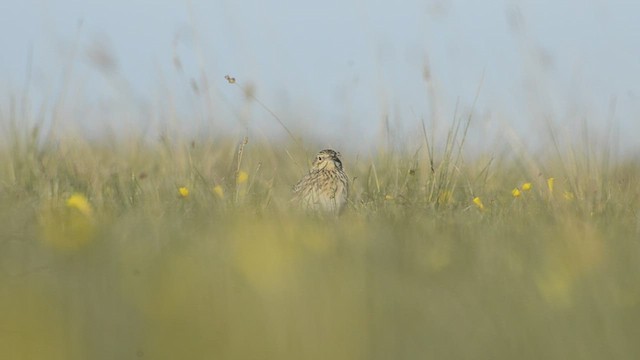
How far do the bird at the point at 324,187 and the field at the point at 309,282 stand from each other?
361 millimetres

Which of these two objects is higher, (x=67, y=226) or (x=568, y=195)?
(x=568, y=195)

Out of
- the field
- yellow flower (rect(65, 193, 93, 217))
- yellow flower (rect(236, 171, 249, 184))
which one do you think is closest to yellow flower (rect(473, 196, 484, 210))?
the field

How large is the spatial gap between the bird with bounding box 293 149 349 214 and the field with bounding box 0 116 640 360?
361 mm

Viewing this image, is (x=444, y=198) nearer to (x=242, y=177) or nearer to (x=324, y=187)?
(x=324, y=187)

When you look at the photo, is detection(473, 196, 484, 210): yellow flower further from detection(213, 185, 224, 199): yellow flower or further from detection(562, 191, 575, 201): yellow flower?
detection(213, 185, 224, 199): yellow flower

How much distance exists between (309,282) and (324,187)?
2511 millimetres

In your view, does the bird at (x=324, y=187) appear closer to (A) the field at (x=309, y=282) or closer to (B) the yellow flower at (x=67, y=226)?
(A) the field at (x=309, y=282)

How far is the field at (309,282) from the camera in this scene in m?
2.53

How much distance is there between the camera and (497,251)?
333 centimetres

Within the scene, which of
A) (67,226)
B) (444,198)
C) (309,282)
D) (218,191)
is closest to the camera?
(309,282)


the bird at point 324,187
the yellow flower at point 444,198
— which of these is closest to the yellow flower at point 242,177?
the bird at point 324,187

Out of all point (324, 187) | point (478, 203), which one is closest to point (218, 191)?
point (324, 187)

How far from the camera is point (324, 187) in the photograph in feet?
17.7

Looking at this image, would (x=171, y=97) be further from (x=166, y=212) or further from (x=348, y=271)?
(x=348, y=271)
